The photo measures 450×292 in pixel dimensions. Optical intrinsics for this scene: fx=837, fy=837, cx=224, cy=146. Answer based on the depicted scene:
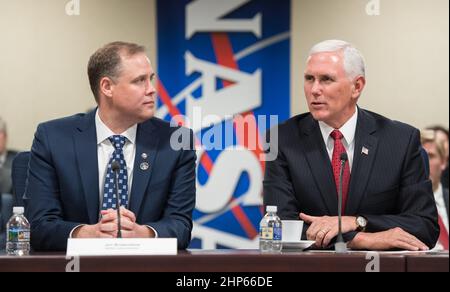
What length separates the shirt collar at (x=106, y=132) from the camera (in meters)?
3.54

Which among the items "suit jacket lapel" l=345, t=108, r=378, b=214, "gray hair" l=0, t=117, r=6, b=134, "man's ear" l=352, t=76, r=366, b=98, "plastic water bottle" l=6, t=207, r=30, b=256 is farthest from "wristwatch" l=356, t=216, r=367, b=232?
"gray hair" l=0, t=117, r=6, b=134

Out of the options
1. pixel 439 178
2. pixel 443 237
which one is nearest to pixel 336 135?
pixel 443 237

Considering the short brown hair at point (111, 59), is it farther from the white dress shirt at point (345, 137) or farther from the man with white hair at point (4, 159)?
the man with white hair at point (4, 159)

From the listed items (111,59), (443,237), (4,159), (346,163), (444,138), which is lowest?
(443,237)

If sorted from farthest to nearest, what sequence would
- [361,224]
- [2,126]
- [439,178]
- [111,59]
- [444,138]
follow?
[2,126]
[444,138]
[439,178]
[111,59]
[361,224]

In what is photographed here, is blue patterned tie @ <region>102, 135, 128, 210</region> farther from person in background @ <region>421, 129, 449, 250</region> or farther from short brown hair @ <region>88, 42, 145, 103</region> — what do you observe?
person in background @ <region>421, 129, 449, 250</region>

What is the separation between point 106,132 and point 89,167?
18 centimetres

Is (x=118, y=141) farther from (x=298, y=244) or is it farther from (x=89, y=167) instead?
(x=298, y=244)

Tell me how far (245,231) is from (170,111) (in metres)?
1.15

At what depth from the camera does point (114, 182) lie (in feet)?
11.4
